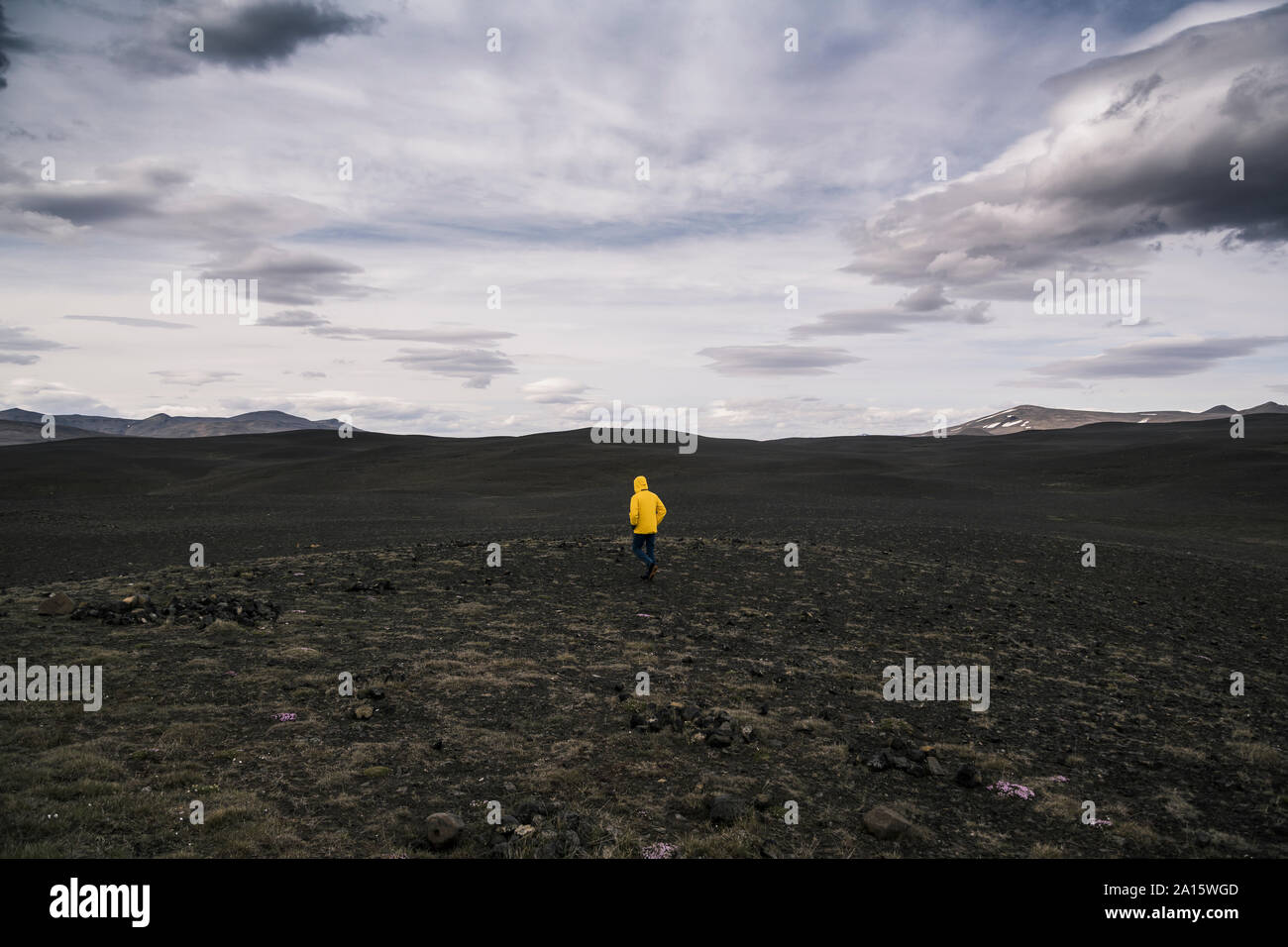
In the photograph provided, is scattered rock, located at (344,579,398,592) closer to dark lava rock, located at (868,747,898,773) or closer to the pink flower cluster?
dark lava rock, located at (868,747,898,773)

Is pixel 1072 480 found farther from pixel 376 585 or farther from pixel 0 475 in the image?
pixel 0 475

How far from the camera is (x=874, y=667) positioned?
1216 centimetres

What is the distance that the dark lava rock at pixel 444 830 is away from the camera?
6113 mm

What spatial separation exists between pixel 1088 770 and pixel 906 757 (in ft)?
7.03

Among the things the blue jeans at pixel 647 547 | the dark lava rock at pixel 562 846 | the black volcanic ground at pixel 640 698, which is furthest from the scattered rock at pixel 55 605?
the dark lava rock at pixel 562 846

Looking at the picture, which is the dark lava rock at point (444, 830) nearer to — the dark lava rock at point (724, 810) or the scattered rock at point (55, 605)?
the dark lava rock at point (724, 810)

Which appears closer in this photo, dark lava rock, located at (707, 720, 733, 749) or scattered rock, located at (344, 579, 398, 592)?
dark lava rock, located at (707, 720, 733, 749)

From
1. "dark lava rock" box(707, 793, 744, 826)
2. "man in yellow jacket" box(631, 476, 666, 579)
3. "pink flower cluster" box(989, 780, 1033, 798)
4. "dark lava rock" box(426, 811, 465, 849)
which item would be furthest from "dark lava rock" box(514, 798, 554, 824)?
"man in yellow jacket" box(631, 476, 666, 579)

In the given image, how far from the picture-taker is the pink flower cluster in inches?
306

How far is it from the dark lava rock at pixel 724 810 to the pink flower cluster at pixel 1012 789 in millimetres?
3003

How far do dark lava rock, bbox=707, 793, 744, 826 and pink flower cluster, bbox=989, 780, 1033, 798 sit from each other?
9.85 feet
